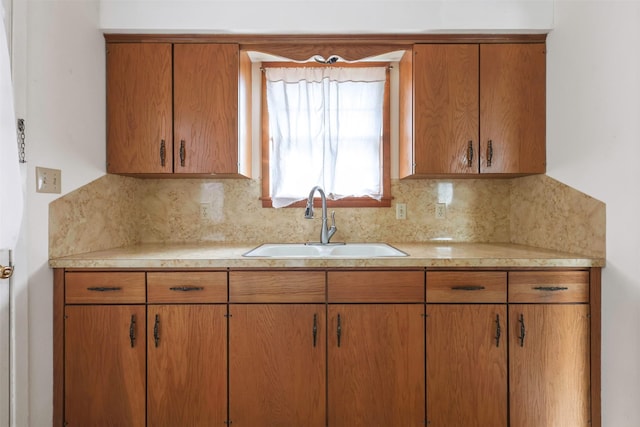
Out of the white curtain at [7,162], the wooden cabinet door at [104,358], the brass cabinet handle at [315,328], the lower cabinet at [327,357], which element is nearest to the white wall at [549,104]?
the wooden cabinet door at [104,358]

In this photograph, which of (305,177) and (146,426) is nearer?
(146,426)

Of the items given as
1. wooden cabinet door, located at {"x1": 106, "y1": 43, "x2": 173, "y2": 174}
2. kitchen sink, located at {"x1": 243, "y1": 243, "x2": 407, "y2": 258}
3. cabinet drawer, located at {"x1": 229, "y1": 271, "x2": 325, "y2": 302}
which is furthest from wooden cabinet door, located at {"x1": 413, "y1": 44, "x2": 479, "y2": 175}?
wooden cabinet door, located at {"x1": 106, "y1": 43, "x2": 173, "y2": 174}

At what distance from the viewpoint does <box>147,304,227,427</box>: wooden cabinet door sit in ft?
5.44

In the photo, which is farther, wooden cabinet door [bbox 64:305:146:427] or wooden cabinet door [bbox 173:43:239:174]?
wooden cabinet door [bbox 173:43:239:174]

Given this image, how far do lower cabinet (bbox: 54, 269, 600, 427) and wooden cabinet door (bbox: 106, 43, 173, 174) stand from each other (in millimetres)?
766

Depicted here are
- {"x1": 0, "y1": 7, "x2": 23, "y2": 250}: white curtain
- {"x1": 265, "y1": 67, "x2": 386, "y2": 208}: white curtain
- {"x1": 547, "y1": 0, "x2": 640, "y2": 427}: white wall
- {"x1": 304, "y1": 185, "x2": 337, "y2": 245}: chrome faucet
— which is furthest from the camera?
{"x1": 265, "y1": 67, "x2": 386, "y2": 208}: white curtain

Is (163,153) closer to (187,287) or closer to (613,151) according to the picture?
(187,287)

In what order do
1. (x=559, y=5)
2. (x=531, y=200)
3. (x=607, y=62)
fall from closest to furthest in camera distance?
(x=607, y=62)
(x=559, y=5)
(x=531, y=200)

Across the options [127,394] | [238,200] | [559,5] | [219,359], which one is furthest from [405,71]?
[127,394]

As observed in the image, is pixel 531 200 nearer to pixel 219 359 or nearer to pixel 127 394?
pixel 219 359

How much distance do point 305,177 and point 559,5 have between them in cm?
171

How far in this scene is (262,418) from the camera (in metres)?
1.67

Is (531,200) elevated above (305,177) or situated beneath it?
situated beneath

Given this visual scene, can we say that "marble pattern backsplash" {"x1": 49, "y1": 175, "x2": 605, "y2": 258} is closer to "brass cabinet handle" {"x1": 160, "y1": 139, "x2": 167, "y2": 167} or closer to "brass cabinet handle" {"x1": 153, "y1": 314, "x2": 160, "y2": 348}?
"brass cabinet handle" {"x1": 160, "y1": 139, "x2": 167, "y2": 167}
